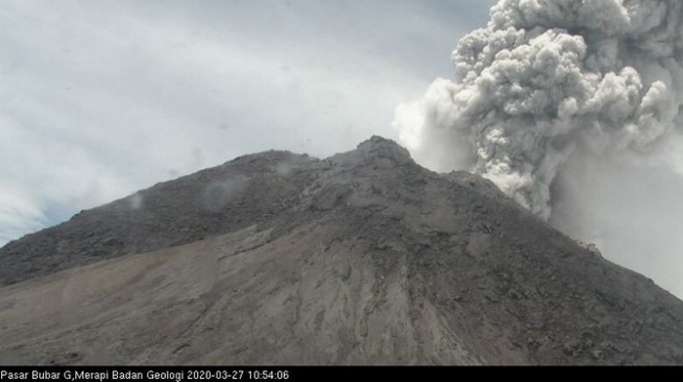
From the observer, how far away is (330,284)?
2361 centimetres

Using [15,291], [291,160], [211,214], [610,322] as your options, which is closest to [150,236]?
[211,214]

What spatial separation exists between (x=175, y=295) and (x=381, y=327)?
22.4 feet

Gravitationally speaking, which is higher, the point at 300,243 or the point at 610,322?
the point at 300,243

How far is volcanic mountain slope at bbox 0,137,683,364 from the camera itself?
69.5 feet

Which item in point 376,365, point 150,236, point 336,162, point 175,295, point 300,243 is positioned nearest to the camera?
point 376,365

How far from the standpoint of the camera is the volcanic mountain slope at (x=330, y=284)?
21.2m
